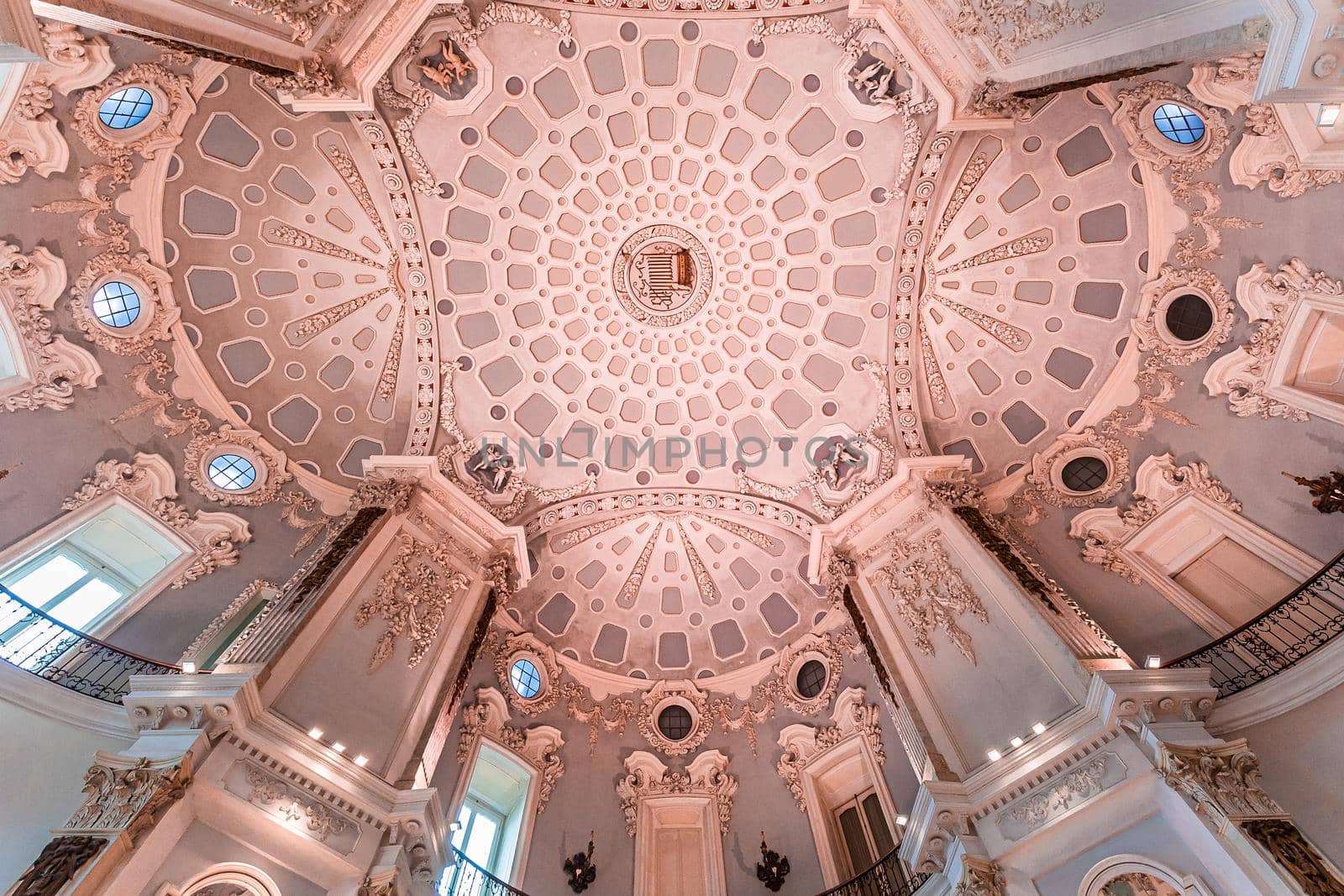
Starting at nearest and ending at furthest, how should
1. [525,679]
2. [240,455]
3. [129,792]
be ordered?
[129,792] → [240,455] → [525,679]

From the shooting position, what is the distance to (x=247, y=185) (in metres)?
14.5

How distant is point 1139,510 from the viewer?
14.4 meters

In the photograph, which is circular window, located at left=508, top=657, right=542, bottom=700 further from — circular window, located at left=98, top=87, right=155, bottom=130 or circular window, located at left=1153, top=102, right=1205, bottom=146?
circular window, located at left=1153, top=102, right=1205, bottom=146

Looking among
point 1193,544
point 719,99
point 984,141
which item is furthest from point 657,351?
point 1193,544

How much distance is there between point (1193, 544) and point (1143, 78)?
26.5 ft

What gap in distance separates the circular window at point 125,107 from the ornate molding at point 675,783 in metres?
15.2

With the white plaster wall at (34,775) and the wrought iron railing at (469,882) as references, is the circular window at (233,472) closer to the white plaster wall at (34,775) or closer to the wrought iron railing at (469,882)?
the white plaster wall at (34,775)

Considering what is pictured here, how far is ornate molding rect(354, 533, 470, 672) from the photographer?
481 inches

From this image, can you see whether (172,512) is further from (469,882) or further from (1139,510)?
(1139,510)

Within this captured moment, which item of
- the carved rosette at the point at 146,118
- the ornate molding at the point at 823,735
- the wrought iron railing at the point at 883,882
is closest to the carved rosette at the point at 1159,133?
the ornate molding at the point at 823,735

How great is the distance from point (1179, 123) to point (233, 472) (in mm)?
18671

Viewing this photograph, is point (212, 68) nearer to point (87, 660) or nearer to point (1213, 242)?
point (87, 660)

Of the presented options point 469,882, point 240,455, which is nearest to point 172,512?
point 240,455

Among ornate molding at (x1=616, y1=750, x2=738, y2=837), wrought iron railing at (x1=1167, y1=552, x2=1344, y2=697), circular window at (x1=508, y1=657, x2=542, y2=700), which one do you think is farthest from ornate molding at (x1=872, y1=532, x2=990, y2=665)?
circular window at (x1=508, y1=657, x2=542, y2=700)
